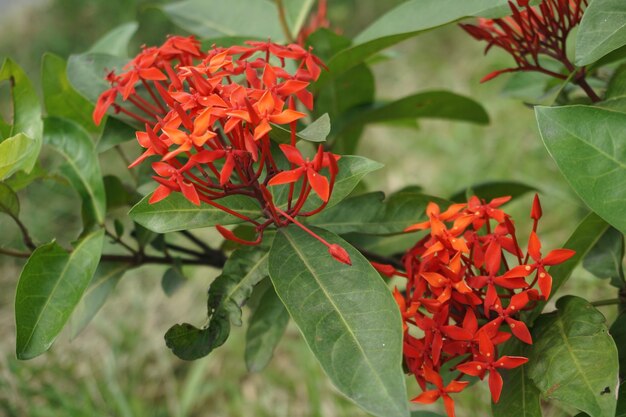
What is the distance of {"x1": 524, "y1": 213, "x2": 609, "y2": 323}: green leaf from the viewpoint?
0.87 metres

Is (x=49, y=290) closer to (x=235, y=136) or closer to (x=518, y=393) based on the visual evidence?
(x=235, y=136)

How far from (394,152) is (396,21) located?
7.39ft

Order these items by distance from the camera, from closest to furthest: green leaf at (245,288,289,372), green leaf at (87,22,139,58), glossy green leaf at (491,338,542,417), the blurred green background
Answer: glossy green leaf at (491,338,542,417) < green leaf at (245,288,289,372) < green leaf at (87,22,139,58) < the blurred green background

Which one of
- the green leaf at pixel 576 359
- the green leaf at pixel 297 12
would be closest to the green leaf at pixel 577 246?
the green leaf at pixel 576 359

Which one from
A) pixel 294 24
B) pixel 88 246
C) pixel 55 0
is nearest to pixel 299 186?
pixel 88 246

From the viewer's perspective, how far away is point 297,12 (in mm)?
1396

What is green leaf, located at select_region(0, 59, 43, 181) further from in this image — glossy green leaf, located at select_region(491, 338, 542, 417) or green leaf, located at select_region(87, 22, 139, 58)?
glossy green leaf, located at select_region(491, 338, 542, 417)

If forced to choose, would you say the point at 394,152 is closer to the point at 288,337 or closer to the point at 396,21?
the point at 288,337

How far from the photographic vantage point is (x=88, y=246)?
96 cm

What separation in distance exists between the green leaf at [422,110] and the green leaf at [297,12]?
204 mm

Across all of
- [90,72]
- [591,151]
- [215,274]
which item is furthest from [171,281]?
[215,274]

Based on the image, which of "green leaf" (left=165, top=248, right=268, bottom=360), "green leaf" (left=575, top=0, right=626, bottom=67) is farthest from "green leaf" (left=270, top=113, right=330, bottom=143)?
"green leaf" (left=575, top=0, right=626, bottom=67)

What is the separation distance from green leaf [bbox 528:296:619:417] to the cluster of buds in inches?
1.3

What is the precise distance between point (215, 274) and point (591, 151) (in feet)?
7.17
